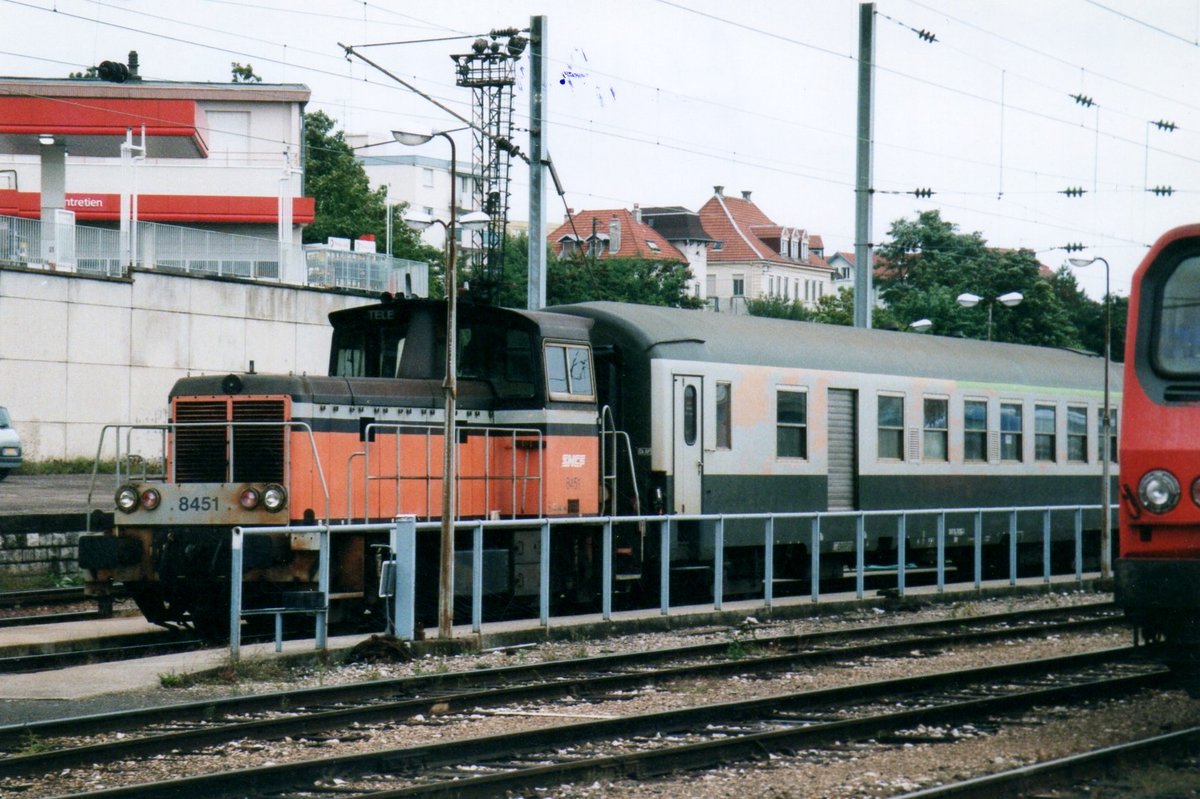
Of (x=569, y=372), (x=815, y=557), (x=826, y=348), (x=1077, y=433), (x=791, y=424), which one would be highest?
(x=826, y=348)

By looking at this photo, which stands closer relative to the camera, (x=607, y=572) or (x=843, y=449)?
(x=607, y=572)

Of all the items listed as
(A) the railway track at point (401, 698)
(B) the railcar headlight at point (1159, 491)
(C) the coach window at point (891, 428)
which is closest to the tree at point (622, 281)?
(C) the coach window at point (891, 428)

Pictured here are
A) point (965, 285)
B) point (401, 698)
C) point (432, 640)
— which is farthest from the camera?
point (965, 285)

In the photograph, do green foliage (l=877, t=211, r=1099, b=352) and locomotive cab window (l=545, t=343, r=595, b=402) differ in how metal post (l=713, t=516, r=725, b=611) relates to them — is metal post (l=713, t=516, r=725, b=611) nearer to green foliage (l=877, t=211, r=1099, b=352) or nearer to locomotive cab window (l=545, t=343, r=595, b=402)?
locomotive cab window (l=545, t=343, r=595, b=402)

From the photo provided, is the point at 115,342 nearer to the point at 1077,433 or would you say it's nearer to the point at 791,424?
the point at 791,424

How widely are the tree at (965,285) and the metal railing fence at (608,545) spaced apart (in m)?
16.4

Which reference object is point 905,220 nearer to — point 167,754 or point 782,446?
point 782,446

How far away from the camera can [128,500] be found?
14.4 metres

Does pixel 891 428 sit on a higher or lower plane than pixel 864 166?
lower

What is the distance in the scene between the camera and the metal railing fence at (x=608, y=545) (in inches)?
517

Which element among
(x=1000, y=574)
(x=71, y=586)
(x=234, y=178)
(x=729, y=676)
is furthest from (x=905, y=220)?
(x=729, y=676)

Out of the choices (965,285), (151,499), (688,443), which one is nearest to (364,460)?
(151,499)

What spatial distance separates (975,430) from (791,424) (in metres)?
4.35

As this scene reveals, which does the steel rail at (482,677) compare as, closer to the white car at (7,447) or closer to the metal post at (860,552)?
the metal post at (860,552)
